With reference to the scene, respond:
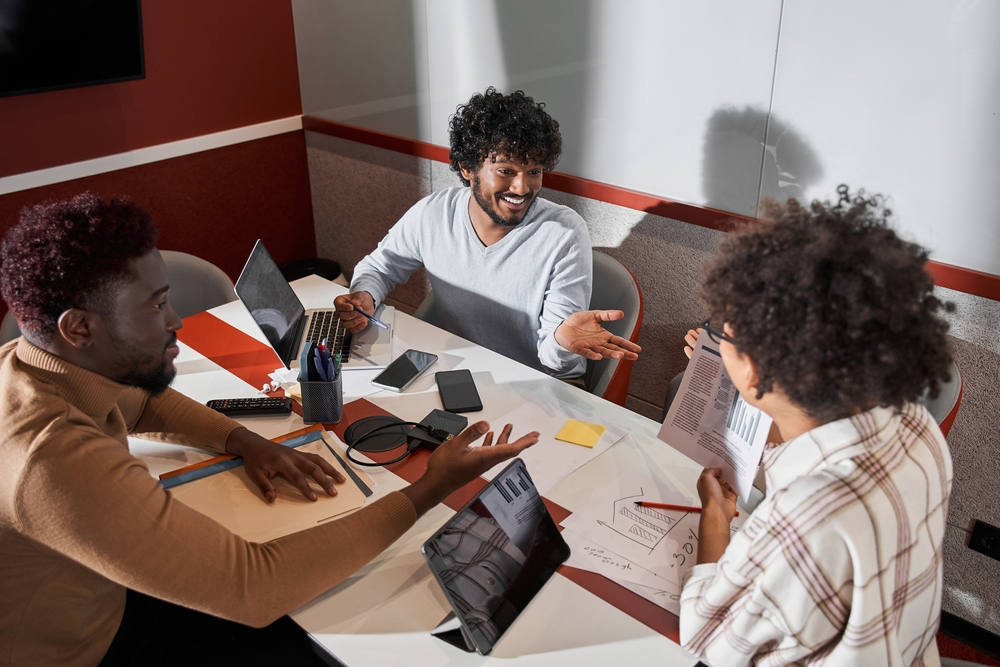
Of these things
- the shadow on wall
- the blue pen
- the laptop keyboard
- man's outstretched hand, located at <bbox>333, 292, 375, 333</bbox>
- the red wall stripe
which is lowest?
the laptop keyboard

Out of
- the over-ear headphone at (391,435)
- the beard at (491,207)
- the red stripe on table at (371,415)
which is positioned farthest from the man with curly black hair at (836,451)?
the beard at (491,207)

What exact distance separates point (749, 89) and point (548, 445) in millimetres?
1329

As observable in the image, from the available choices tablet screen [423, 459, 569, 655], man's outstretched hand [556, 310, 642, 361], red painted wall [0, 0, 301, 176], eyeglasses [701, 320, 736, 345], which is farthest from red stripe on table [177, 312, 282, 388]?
red painted wall [0, 0, 301, 176]

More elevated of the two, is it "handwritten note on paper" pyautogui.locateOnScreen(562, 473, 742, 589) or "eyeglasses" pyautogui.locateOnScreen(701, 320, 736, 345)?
"eyeglasses" pyautogui.locateOnScreen(701, 320, 736, 345)

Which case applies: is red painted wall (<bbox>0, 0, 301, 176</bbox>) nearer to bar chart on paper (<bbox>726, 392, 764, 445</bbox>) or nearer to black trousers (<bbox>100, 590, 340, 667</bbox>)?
black trousers (<bbox>100, 590, 340, 667</bbox>)

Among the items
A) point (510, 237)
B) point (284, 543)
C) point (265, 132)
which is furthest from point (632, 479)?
point (265, 132)

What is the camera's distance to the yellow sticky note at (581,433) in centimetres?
156

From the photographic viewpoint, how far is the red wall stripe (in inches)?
76.4

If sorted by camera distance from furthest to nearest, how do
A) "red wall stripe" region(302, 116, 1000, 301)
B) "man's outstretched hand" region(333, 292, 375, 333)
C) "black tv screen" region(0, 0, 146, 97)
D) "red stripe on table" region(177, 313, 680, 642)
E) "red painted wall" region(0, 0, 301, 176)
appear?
1. "red painted wall" region(0, 0, 301, 176)
2. "black tv screen" region(0, 0, 146, 97)
3. "man's outstretched hand" region(333, 292, 375, 333)
4. "red wall stripe" region(302, 116, 1000, 301)
5. "red stripe on table" region(177, 313, 680, 642)

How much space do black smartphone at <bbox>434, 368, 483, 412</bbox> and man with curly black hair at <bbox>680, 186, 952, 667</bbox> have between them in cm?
76

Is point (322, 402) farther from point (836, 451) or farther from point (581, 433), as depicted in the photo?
point (836, 451)

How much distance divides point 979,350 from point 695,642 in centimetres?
141

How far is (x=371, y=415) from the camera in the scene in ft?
5.54

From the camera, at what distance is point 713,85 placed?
2262 millimetres
